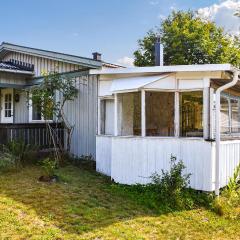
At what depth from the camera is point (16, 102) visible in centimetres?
1465

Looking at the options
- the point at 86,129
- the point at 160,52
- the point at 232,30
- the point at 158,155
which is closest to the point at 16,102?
the point at 86,129

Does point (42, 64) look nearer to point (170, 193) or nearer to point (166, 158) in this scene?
point (166, 158)

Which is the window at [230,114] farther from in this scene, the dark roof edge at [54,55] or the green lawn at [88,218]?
the dark roof edge at [54,55]

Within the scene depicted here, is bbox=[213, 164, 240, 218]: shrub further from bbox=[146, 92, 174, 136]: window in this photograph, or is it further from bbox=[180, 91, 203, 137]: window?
bbox=[146, 92, 174, 136]: window

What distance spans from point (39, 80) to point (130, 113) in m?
5.96

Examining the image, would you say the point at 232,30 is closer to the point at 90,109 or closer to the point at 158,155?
the point at 90,109

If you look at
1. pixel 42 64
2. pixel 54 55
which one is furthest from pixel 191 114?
pixel 42 64

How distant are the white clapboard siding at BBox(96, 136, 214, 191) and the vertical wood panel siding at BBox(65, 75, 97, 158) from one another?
2300mm

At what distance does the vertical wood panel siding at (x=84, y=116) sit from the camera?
1117cm

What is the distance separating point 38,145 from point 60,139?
86 cm

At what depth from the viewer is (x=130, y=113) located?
8.93m

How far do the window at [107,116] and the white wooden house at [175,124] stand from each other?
0.94 m

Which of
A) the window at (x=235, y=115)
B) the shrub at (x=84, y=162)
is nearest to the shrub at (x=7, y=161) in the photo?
the shrub at (x=84, y=162)

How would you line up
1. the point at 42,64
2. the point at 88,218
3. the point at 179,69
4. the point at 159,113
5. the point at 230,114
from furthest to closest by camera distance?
the point at 42,64 → the point at 230,114 → the point at 159,113 → the point at 179,69 → the point at 88,218
